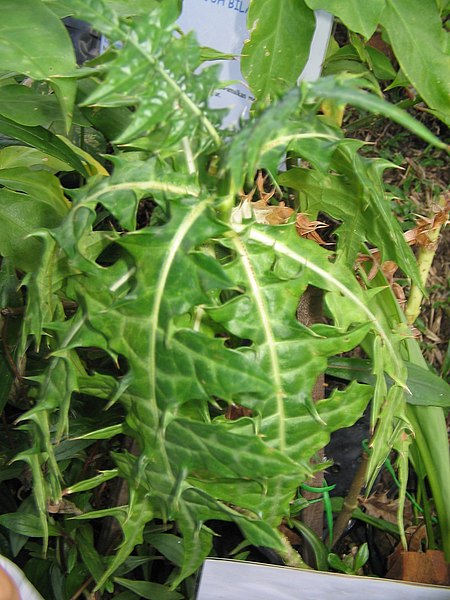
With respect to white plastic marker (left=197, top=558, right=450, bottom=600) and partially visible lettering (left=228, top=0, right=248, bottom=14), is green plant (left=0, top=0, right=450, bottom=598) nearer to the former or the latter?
white plastic marker (left=197, top=558, right=450, bottom=600)

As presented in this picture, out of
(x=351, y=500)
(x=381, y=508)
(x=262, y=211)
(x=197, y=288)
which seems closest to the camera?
(x=197, y=288)

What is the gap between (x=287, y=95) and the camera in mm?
322

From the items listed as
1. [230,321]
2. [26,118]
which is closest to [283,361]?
[230,321]

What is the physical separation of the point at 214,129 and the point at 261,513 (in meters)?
0.26

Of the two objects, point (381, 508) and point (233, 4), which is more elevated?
point (233, 4)

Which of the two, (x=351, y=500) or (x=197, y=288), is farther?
(x=351, y=500)

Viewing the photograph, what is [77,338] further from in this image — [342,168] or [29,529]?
[29,529]

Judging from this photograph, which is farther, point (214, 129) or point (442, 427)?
point (442, 427)

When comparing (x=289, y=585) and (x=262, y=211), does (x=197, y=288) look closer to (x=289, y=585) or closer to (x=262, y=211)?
(x=262, y=211)

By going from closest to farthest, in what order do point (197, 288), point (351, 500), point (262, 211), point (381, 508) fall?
point (197, 288) < point (262, 211) < point (351, 500) < point (381, 508)

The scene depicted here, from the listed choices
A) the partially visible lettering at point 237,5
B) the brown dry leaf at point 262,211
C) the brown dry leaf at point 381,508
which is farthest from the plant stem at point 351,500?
the partially visible lettering at point 237,5

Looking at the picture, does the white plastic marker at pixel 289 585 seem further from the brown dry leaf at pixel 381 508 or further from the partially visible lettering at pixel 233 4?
the partially visible lettering at pixel 233 4

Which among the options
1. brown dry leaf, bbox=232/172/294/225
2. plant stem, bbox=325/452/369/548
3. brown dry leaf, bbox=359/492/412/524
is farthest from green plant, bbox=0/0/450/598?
brown dry leaf, bbox=359/492/412/524

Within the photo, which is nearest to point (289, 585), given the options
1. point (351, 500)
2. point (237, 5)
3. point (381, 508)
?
point (351, 500)
